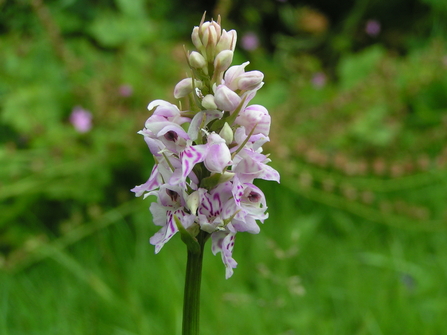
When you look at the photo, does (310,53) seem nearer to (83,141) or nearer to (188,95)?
(83,141)

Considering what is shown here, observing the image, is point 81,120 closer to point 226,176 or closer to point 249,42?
point 226,176

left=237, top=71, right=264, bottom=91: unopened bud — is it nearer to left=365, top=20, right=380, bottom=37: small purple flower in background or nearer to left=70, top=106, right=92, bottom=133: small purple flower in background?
left=70, top=106, right=92, bottom=133: small purple flower in background

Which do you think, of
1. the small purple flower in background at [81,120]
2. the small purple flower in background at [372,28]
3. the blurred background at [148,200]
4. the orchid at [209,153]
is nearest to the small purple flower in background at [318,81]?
the blurred background at [148,200]

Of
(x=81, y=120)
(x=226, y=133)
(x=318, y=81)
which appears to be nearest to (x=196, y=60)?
(x=226, y=133)

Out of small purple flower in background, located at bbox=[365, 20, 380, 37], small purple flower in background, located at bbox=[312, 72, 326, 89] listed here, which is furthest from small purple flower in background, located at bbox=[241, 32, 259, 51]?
small purple flower in background, located at bbox=[365, 20, 380, 37]

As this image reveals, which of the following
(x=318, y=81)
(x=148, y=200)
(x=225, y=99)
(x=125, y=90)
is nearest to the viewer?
(x=225, y=99)

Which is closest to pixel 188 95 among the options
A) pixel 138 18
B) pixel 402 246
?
pixel 402 246
